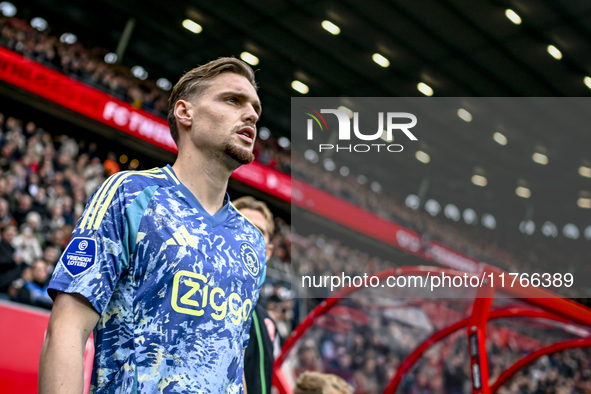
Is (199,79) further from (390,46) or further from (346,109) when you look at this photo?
(346,109)

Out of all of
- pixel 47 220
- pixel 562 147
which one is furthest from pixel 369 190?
pixel 47 220

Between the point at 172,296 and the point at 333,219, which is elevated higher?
the point at 333,219

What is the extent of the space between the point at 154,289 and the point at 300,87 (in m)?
16.3

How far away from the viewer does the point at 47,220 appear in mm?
7457

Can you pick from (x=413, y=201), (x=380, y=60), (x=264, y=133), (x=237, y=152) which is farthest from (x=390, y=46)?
(x=237, y=152)

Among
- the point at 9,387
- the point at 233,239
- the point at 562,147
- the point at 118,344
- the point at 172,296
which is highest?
the point at 562,147

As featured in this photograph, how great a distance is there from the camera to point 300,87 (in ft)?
55.8

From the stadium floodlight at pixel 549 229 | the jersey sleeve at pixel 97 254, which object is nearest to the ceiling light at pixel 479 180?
the stadium floodlight at pixel 549 229

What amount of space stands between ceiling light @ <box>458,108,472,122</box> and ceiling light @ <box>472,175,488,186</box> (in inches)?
199

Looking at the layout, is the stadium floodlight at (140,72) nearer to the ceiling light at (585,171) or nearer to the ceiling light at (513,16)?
the ceiling light at (513,16)

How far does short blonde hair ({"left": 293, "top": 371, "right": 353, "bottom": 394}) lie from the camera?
262 centimetres

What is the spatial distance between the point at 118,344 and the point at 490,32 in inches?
533

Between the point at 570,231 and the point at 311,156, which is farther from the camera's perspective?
the point at 570,231

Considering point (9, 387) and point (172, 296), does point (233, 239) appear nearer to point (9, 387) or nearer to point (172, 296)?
point (172, 296)
